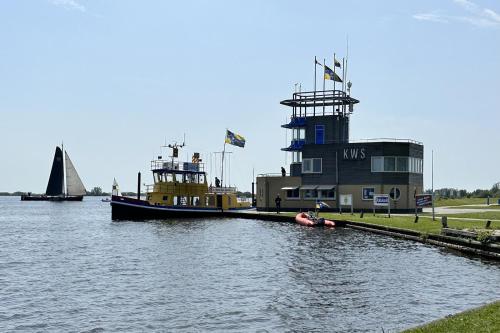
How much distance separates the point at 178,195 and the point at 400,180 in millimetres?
28927

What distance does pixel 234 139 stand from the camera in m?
84.3

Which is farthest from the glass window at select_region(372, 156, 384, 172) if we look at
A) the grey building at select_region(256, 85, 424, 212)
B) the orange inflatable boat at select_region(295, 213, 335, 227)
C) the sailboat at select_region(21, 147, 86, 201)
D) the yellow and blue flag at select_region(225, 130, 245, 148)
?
the sailboat at select_region(21, 147, 86, 201)

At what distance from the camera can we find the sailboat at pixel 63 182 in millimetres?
180000

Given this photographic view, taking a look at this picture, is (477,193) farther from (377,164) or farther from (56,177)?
(56,177)

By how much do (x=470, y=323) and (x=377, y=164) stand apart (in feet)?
181

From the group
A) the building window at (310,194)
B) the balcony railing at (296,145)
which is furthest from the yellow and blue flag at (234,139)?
the building window at (310,194)

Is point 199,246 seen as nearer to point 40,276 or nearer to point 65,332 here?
point 40,276

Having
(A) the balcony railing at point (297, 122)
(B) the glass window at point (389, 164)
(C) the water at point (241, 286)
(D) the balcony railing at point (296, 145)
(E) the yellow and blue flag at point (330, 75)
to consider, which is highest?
(E) the yellow and blue flag at point (330, 75)

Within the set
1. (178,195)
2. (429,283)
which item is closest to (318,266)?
(429,283)

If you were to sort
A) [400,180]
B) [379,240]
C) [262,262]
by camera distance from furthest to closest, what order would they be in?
[400,180]
[379,240]
[262,262]

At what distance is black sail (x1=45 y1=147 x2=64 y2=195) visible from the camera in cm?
17823

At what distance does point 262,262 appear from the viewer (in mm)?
34719

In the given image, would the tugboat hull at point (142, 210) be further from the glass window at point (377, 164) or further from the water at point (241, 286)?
the water at point (241, 286)

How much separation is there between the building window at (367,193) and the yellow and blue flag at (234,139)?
2178cm
